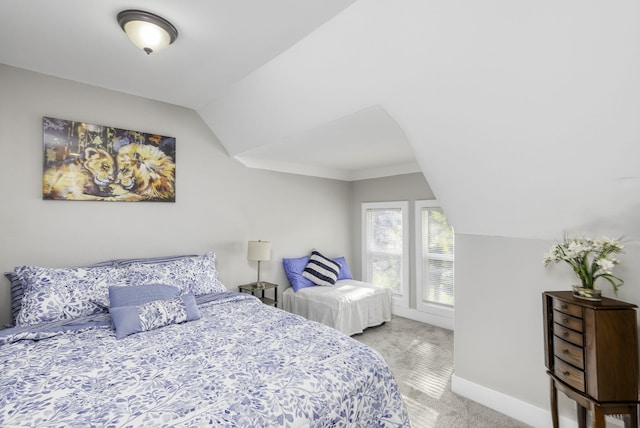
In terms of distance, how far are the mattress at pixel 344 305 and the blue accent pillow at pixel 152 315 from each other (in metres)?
1.68

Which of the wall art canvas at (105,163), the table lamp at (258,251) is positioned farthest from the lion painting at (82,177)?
the table lamp at (258,251)

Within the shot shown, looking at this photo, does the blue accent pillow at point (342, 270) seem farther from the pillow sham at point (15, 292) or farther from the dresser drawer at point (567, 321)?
the pillow sham at point (15, 292)

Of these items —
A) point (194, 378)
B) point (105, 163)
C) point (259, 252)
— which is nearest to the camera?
point (194, 378)

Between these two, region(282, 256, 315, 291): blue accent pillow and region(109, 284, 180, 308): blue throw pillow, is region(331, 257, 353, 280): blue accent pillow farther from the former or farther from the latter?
region(109, 284, 180, 308): blue throw pillow

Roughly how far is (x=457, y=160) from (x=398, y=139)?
1.09 m

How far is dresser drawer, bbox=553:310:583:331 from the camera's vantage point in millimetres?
1643

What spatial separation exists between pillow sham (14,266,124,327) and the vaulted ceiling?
1654mm

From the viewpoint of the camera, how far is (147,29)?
1853mm

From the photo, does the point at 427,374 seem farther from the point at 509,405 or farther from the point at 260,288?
the point at 260,288

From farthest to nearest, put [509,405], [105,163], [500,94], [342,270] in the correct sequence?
1. [342,270]
2. [105,163]
3. [509,405]
4. [500,94]

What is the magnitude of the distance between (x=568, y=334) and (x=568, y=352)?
0.10 meters

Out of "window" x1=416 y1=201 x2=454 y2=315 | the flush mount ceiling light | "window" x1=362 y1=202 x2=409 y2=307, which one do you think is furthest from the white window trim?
the flush mount ceiling light

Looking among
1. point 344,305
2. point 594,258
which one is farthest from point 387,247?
point 594,258

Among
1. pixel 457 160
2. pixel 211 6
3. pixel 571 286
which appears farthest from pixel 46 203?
pixel 571 286
